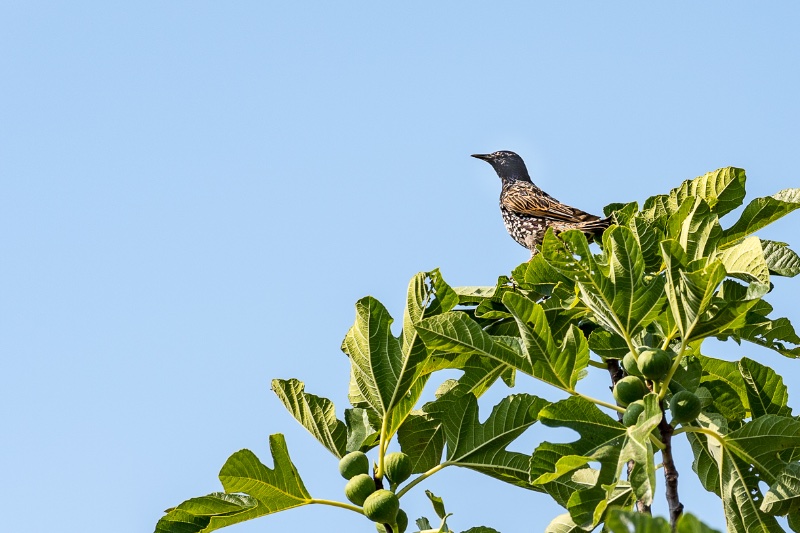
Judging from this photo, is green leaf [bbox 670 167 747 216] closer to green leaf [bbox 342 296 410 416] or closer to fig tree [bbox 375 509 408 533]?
green leaf [bbox 342 296 410 416]

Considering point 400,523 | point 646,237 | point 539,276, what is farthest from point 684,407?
point 400,523

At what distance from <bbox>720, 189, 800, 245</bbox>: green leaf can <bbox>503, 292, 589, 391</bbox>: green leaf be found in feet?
3.49

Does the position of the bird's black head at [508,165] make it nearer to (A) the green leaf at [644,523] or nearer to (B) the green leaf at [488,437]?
(B) the green leaf at [488,437]

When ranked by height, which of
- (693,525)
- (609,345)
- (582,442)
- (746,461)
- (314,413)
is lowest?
(746,461)

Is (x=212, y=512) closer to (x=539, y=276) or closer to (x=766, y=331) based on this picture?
(x=539, y=276)

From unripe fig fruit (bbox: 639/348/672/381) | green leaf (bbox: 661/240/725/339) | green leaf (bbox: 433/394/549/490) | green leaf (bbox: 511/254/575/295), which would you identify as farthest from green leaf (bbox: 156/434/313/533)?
green leaf (bbox: 661/240/725/339)

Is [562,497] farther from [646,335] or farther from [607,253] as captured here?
[607,253]

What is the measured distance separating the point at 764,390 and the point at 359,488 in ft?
4.41

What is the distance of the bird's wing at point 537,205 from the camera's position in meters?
8.28

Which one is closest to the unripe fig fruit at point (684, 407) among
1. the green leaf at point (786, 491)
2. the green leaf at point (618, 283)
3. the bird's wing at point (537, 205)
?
the green leaf at point (618, 283)

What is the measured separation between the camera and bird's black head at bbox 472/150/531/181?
10.3 m

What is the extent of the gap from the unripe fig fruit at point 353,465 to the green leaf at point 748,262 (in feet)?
4.07

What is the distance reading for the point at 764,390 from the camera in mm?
3256

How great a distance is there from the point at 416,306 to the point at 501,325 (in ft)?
1.42
